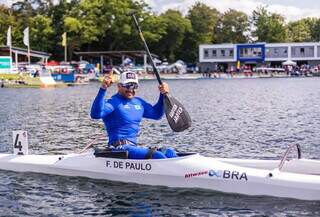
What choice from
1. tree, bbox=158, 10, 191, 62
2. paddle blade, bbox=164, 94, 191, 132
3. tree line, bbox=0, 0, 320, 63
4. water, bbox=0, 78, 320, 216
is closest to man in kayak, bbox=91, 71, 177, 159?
paddle blade, bbox=164, 94, 191, 132

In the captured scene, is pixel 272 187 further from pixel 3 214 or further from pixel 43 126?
pixel 43 126

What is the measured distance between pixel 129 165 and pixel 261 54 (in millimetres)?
112901

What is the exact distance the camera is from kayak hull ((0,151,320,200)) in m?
11.6

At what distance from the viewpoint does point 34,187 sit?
13.7m

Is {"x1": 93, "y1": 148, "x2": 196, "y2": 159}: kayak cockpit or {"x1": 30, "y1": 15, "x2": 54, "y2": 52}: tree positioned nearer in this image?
{"x1": 93, "y1": 148, "x2": 196, "y2": 159}: kayak cockpit

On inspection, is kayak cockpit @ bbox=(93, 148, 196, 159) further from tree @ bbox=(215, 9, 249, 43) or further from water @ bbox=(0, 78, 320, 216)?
tree @ bbox=(215, 9, 249, 43)

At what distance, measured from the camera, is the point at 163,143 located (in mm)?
21984

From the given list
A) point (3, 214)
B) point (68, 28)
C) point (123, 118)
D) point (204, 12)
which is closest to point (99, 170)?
point (123, 118)

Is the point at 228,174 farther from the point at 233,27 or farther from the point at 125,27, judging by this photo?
the point at 233,27

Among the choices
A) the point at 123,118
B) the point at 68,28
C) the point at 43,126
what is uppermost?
the point at 68,28

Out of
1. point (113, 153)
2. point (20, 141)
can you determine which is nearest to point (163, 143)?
point (20, 141)

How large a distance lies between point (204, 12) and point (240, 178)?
13024cm

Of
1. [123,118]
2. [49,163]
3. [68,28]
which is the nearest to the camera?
[123,118]

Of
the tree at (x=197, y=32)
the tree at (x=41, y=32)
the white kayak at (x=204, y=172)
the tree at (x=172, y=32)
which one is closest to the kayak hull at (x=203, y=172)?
the white kayak at (x=204, y=172)
